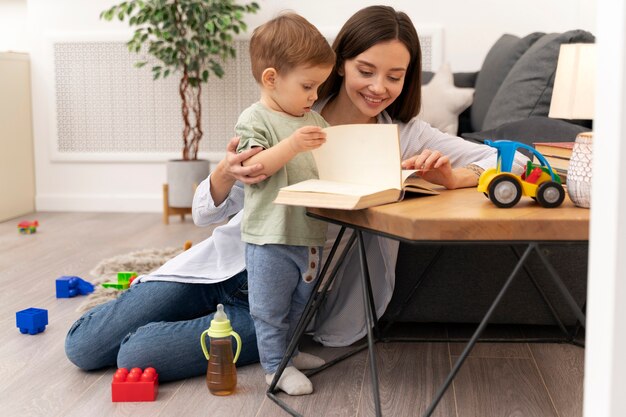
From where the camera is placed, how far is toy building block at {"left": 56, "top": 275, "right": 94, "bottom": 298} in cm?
260

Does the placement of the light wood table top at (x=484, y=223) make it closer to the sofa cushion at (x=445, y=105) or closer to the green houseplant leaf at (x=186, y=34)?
the sofa cushion at (x=445, y=105)

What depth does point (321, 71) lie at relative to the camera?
5.17 ft

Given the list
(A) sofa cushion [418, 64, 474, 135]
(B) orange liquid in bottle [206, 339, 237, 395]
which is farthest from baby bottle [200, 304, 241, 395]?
(A) sofa cushion [418, 64, 474, 135]

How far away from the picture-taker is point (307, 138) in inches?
55.6

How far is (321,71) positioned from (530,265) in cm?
84

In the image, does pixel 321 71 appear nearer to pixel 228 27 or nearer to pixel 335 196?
pixel 335 196

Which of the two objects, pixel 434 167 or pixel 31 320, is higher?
pixel 434 167

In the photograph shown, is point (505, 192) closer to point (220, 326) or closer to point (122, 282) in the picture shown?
point (220, 326)

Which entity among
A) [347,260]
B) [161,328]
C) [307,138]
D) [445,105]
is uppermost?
[445,105]

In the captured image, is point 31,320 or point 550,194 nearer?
point 550,194

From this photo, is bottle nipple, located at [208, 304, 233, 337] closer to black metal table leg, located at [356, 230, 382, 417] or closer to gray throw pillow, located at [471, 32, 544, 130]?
black metal table leg, located at [356, 230, 382, 417]

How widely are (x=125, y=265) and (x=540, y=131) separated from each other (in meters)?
1.59

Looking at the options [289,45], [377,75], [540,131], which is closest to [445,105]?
[540,131]

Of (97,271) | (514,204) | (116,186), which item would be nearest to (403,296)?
(514,204)
